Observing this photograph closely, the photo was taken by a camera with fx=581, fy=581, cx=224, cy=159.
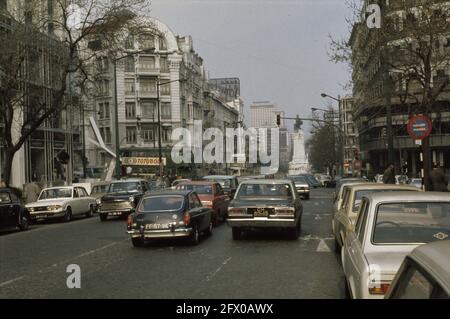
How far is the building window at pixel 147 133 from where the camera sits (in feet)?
259

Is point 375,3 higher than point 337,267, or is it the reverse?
point 375,3

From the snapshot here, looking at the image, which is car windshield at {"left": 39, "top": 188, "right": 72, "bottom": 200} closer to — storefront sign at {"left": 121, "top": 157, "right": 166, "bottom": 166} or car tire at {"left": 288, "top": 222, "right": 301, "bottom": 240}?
car tire at {"left": 288, "top": 222, "right": 301, "bottom": 240}

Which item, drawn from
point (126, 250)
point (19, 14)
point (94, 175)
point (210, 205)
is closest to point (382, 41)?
point (210, 205)

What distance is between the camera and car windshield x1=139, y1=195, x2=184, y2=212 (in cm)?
1430

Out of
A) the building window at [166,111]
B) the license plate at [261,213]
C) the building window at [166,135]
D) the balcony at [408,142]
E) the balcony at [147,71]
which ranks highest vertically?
the balcony at [147,71]

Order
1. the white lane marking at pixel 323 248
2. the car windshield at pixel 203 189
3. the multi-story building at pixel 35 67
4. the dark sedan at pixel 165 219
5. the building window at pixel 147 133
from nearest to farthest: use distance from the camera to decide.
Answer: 1. the white lane marking at pixel 323 248
2. the dark sedan at pixel 165 219
3. the car windshield at pixel 203 189
4. the multi-story building at pixel 35 67
5. the building window at pixel 147 133

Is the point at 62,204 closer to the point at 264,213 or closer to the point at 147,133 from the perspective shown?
the point at 264,213

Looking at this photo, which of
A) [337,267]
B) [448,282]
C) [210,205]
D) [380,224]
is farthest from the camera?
[210,205]

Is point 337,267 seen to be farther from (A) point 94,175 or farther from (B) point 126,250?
(A) point 94,175

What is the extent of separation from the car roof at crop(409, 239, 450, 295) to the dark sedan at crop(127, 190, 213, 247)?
1043cm

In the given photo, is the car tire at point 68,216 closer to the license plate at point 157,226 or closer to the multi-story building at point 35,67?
the multi-story building at point 35,67

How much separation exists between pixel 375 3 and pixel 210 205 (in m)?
9.85

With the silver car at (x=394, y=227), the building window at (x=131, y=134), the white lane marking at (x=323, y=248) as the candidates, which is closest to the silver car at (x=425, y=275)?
the silver car at (x=394, y=227)

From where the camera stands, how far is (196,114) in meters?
91.2
